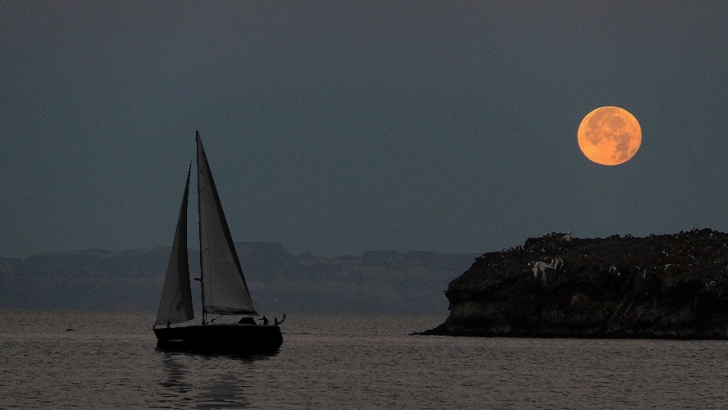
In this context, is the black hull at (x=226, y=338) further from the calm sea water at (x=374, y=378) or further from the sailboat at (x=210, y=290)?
the calm sea water at (x=374, y=378)

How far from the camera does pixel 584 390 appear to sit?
2960 inches

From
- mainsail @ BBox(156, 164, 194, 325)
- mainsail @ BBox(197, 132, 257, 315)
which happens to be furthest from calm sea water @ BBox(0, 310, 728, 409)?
mainsail @ BBox(197, 132, 257, 315)

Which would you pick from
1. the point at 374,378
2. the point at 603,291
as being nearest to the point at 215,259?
the point at 374,378

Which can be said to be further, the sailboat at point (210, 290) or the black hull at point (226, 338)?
the black hull at point (226, 338)

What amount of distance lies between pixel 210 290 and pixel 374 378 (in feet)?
53.3

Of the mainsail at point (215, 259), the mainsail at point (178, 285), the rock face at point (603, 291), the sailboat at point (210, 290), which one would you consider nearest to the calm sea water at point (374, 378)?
the sailboat at point (210, 290)

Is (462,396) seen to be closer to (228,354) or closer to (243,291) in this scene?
(243,291)

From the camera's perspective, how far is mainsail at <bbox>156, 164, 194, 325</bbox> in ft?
310

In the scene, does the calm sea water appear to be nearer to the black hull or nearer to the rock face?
the black hull

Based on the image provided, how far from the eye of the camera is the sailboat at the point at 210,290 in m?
91.3

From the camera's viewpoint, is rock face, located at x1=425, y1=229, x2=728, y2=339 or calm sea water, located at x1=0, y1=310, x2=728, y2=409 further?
rock face, located at x1=425, y1=229, x2=728, y2=339

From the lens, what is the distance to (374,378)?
84000 mm

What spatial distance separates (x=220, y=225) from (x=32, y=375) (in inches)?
750

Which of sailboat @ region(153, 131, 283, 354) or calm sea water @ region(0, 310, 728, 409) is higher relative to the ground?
sailboat @ region(153, 131, 283, 354)
